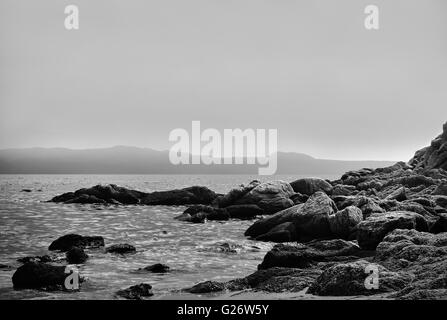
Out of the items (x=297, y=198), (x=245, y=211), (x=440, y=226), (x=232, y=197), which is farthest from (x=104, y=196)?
(x=440, y=226)

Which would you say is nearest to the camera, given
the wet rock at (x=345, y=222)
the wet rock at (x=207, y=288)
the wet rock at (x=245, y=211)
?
the wet rock at (x=207, y=288)

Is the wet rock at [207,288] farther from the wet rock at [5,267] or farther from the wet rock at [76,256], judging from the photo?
the wet rock at [5,267]

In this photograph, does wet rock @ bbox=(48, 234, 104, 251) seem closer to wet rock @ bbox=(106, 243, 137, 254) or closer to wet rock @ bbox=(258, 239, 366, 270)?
wet rock @ bbox=(106, 243, 137, 254)

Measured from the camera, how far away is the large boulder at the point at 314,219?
25719 millimetres

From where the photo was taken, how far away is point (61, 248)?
75.0 feet

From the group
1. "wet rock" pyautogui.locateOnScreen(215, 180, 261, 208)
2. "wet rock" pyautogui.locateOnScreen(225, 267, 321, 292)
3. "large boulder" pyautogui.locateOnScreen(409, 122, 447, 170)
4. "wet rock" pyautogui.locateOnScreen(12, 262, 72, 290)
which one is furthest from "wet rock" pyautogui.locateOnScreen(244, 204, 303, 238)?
"large boulder" pyautogui.locateOnScreen(409, 122, 447, 170)

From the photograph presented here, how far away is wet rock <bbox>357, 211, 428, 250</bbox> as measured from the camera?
67.6 ft

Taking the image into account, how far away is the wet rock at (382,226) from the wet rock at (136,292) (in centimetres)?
1100

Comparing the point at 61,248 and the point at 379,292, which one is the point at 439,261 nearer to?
the point at 379,292

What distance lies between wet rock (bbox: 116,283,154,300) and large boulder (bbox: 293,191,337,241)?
13.8 metres

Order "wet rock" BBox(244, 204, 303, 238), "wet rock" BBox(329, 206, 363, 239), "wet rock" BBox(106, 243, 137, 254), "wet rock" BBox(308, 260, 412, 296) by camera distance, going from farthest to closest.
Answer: "wet rock" BBox(244, 204, 303, 238), "wet rock" BBox(329, 206, 363, 239), "wet rock" BBox(106, 243, 137, 254), "wet rock" BBox(308, 260, 412, 296)

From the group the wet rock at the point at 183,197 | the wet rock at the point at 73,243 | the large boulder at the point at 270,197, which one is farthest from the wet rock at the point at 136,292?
the wet rock at the point at 183,197
